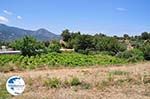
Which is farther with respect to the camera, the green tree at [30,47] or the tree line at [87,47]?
the green tree at [30,47]

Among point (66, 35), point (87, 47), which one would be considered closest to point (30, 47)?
point (87, 47)

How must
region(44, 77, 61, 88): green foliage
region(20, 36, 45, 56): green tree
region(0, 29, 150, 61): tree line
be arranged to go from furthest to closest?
region(20, 36, 45, 56): green tree
region(0, 29, 150, 61): tree line
region(44, 77, 61, 88): green foliage

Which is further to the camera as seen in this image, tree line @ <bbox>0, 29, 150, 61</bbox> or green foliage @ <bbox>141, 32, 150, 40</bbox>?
green foliage @ <bbox>141, 32, 150, 40</bbox>

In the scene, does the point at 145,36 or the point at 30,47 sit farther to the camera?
the point at 145,36

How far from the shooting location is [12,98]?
34.2 ft

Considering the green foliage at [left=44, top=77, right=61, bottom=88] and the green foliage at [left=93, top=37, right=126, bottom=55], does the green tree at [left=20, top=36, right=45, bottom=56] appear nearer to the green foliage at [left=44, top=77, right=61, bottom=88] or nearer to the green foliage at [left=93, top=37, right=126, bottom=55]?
the green foliage at [left=93, top=37, right=126, bottom=55]

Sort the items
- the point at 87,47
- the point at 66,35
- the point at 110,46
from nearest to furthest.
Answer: the point at 110,46 → the point at 87,47 → the point at 66,35

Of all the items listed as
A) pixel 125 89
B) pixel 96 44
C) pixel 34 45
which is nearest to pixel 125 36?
pixel 96 44

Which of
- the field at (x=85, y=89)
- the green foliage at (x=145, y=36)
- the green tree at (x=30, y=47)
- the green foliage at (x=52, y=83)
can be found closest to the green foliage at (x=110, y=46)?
the green tree at (x=30, y=47)

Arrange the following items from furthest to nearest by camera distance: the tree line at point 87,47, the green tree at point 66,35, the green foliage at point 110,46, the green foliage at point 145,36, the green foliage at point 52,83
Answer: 1. the green foliage at point 145,36
2. the green tree at point 66,35
3. the green foliage at point 110,46
4. the tree line at point 87,47
5. the green foliage at point 52,83

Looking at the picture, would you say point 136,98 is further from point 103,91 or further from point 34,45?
point 34,45

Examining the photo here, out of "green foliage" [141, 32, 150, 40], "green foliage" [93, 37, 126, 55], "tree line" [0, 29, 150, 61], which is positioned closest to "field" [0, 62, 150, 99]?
"tree line" [0, 29, 150, 61]

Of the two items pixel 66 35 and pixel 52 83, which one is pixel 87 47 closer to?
pixel 66 35

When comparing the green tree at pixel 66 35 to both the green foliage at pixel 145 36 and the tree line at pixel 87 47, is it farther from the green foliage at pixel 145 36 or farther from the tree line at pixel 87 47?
the green foliage at pixel 145 36
